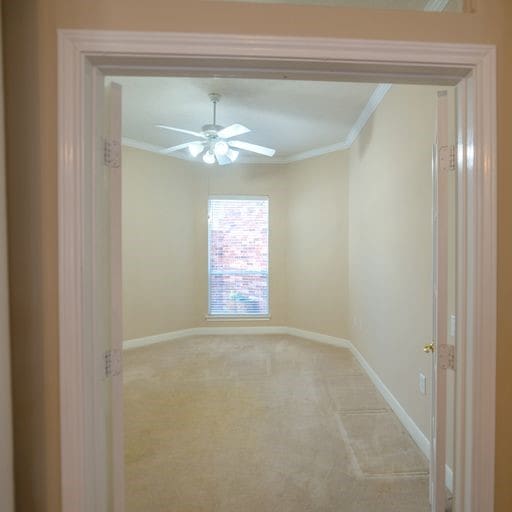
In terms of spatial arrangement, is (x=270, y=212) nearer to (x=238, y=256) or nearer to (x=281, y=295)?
(x=238, y=256)

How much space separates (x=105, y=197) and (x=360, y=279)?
325cm

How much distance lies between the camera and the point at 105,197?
1.15 m

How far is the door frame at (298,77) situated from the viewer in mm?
979

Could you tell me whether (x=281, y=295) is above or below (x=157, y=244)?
below

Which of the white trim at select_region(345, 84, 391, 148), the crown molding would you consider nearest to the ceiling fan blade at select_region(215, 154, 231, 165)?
the crown molding

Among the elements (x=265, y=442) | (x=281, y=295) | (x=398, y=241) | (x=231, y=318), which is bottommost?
(x=265, y=442)

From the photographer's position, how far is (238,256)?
16.6 feet

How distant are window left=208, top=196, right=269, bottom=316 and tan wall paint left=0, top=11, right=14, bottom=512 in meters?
4.14

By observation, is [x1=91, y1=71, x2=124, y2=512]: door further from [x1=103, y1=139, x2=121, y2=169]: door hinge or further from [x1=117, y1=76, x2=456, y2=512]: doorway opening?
[x1=117, y1=76, x2=456, y2=512]: doorway opening

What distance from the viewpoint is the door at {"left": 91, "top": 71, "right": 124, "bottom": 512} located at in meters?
1.07

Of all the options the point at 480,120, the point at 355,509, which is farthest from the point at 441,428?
the point at 480,120

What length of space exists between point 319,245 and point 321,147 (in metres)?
1.50

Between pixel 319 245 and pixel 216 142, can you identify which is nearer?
pixel 216 142

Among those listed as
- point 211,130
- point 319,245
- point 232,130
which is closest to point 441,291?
point 232,130
